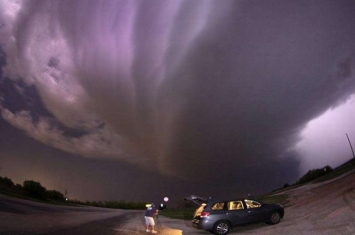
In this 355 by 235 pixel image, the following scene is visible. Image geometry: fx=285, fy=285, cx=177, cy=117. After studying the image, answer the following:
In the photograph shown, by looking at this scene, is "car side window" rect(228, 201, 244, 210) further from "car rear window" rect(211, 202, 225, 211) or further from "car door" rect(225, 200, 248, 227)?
"car rear window" rect(211, 202, 225, 211)

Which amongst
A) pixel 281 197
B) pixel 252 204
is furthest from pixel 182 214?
pixel 252 204

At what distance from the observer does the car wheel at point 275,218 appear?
1570cm

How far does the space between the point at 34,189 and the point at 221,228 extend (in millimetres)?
59723

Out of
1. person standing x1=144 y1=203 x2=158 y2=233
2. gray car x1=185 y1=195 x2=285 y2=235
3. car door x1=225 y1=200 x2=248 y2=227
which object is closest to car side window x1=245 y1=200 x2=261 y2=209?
gray car x1=185 y1=195 x2=285 y2=235

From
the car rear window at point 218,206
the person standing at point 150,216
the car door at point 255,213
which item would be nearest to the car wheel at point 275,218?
the car door at point 255,213

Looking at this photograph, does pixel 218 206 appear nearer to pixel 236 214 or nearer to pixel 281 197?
pixel 236 214

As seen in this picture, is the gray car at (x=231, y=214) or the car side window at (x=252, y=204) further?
the car side window at (x=252, y=204)

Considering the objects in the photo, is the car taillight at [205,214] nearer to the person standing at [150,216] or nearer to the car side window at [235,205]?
the car side window at [235,205]

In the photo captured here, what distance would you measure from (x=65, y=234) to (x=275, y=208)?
1160 centimetres

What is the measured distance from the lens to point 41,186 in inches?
2606

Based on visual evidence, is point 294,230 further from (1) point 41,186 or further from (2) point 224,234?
(1) point 41,186

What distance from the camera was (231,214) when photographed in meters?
15.3

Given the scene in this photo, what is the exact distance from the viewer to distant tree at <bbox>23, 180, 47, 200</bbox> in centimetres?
6215

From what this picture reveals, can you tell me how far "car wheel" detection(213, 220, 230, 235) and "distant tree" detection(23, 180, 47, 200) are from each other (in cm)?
5801
